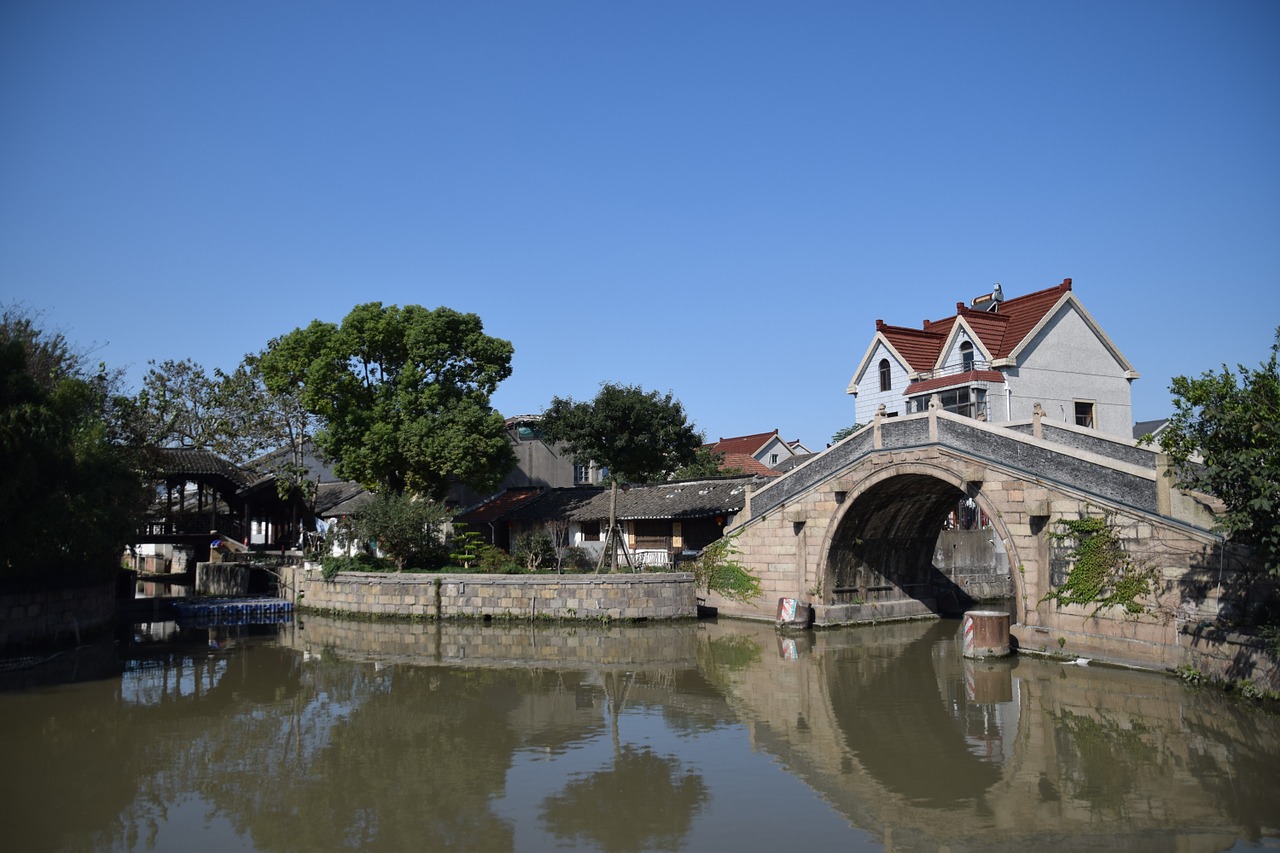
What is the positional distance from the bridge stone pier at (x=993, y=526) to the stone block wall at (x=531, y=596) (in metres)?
1.99

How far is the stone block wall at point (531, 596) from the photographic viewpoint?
77.7ft

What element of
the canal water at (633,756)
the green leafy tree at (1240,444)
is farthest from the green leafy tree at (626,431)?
the green leafy tree at (1240,444)

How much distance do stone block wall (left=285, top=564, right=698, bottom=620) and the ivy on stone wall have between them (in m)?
9.85

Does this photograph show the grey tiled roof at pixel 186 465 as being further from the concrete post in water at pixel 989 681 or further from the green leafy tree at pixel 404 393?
the concrete post in water at pixel 989 681

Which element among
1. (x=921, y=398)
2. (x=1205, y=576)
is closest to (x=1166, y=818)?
(x=1205, y=576)

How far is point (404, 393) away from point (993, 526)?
17212 mm

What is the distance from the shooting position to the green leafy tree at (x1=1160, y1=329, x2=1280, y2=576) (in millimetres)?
11570

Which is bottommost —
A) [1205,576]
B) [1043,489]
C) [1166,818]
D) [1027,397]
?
[1166,818]

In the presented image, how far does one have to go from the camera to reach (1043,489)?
1727 centimetres

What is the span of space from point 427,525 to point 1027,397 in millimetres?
18501

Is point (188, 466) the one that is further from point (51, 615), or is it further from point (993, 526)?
point (993, 526)

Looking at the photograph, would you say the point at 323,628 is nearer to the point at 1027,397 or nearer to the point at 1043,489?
the point at 1043,489

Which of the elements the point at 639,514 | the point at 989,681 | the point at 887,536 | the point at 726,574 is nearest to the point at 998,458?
the point at 989,681

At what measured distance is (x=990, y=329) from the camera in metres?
30.6
